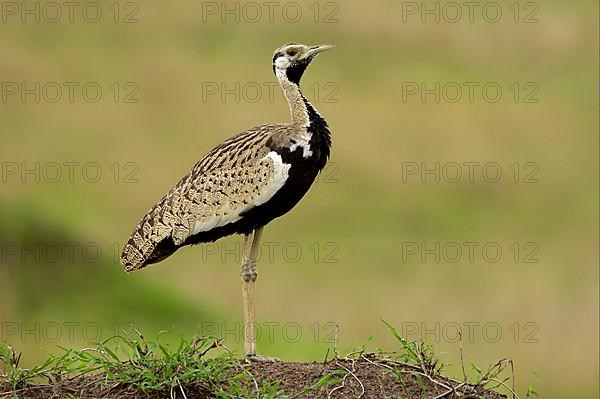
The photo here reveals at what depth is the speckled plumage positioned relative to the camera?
9.21m

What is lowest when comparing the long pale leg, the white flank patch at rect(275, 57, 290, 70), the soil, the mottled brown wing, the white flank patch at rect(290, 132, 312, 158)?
the soil

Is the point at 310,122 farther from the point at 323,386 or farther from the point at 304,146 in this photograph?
the point at 323,386

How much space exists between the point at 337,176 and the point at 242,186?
47.3 ft

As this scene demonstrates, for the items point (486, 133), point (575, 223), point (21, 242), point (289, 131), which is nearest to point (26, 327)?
point (21, 242)

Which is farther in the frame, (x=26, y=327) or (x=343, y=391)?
(x=26, y=327)

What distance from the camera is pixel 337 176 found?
23672 millimetres

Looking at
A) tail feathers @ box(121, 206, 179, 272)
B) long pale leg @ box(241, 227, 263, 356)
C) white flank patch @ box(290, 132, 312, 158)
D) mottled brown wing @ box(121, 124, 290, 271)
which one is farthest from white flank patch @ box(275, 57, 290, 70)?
tail feathers @ box(121, 206, 179, 272)

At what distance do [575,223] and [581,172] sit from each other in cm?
254

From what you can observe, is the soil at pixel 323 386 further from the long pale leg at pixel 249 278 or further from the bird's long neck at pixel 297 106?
the bird's long neck at pixel 297 106

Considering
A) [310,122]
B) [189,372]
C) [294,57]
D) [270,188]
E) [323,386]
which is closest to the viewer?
[189,372]

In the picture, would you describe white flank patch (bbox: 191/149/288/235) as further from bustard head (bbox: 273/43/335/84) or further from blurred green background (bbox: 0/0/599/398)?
blurred green background (bbox: 0/0/599/398)

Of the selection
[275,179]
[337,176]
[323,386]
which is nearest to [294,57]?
[275,179]

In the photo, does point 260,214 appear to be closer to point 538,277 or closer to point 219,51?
point 538,277

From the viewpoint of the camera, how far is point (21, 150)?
24344 mm
